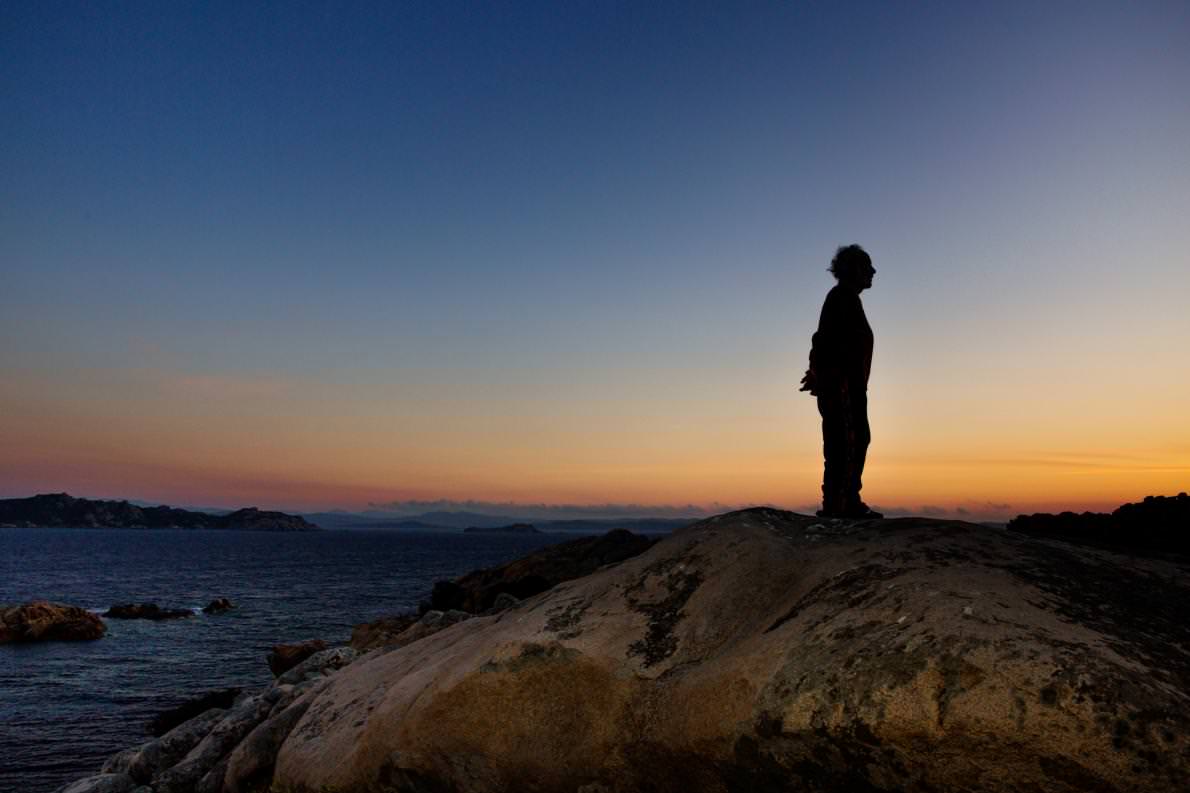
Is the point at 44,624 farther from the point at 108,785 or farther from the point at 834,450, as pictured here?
the point at 834,450

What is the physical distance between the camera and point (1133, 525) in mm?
12320

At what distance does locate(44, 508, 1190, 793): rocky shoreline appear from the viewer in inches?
175

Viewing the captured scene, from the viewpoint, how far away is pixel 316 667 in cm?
1458

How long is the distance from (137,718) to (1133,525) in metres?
35.1

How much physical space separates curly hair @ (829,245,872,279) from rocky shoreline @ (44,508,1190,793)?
3387 millimetres

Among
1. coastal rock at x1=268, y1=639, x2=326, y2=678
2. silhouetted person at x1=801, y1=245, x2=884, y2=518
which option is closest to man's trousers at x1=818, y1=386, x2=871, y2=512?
silhouetted person at x1=801, y1=245, x2=884, y2=518

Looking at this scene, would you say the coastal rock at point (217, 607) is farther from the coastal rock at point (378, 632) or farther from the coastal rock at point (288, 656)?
the coastal rock at point (378, 632)

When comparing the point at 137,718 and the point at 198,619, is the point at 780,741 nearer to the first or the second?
the point at 137,718

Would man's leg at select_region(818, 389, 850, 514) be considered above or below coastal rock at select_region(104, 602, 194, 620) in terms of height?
above

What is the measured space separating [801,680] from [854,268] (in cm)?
587

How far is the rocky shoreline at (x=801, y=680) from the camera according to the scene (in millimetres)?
4449

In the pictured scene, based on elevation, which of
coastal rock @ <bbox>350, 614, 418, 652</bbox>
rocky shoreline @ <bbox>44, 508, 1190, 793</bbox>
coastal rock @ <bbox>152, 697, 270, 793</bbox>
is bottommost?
coastal rock @ <bbox>350, 614, 418, 652</bbox>

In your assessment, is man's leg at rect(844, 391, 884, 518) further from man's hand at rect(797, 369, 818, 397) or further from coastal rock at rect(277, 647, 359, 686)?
coastal rock at rect(277, 647, 359, 686)

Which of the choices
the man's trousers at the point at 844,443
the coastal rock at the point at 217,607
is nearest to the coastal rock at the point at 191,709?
the man's trousers at the point at 844,443
